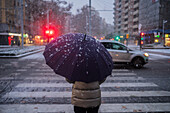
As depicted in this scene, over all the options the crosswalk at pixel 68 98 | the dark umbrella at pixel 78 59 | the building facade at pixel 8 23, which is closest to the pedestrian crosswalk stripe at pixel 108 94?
the crosswalk at pixel 68 98

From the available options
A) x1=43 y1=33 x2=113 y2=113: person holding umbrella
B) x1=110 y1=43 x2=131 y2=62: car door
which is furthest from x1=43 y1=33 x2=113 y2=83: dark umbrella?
x1=110 y1=43 x2=131 y2=62: car door

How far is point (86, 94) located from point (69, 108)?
2163 mm

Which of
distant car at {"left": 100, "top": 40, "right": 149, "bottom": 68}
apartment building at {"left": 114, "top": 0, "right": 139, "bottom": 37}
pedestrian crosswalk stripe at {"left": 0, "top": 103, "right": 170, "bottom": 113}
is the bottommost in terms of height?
pedestrian crosswalk stripe at {"left": 0, "top": 103, "right": 170, "bottom": 113}

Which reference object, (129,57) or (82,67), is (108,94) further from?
(129,57)

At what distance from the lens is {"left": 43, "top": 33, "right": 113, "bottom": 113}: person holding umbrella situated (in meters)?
2.43

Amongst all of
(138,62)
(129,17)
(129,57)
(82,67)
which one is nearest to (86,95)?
(82,67)

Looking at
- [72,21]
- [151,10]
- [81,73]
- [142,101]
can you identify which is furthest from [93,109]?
[72,21]

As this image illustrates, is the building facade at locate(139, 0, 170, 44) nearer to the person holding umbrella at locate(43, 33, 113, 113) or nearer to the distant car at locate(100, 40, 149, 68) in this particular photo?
the distant car at locate(100, 40, 149, 68)

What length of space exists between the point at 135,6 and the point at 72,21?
30287 millimetres

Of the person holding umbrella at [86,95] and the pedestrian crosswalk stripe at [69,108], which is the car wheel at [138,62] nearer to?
the pedestrian crosswalk stripe at [69,108]

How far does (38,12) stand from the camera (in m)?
51.0

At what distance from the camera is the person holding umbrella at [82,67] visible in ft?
7.98

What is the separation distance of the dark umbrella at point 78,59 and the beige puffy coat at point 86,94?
11cm

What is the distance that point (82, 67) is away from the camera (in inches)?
95.4
